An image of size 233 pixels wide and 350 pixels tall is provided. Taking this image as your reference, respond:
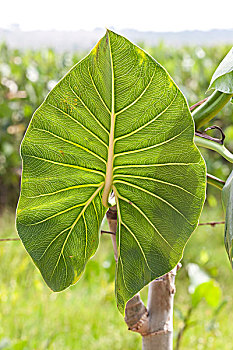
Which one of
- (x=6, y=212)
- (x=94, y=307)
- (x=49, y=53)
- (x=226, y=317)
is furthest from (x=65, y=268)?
(x=49, y=53)

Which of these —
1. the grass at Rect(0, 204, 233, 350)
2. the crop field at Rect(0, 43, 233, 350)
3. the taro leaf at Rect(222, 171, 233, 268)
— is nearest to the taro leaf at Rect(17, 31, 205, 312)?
the taro leaf at Rect(222, 171, 233, 268)

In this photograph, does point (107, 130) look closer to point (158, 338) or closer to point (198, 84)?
point (158, 338)

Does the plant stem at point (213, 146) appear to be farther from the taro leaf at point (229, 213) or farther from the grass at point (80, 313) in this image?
the grass at point (80, 313)

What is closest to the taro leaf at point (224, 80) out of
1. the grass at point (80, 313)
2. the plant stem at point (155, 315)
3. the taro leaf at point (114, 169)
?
the taro leaf at point (114, 169)

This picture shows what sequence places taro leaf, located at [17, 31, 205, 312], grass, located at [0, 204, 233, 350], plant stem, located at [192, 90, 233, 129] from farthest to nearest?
grass, located at [0, 204, 233, 350] < plant stem, located at [192, 90, 233, 129] < taro leaf, located at [17, 31, 205, 312]

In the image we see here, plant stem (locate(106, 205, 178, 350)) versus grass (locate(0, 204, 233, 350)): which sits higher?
plant stem (locate(106, 205, 178, 350))

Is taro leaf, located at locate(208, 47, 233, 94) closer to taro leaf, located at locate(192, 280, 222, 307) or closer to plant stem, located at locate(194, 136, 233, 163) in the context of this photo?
plant stem, located at locate(194, 136, 233, 163)
